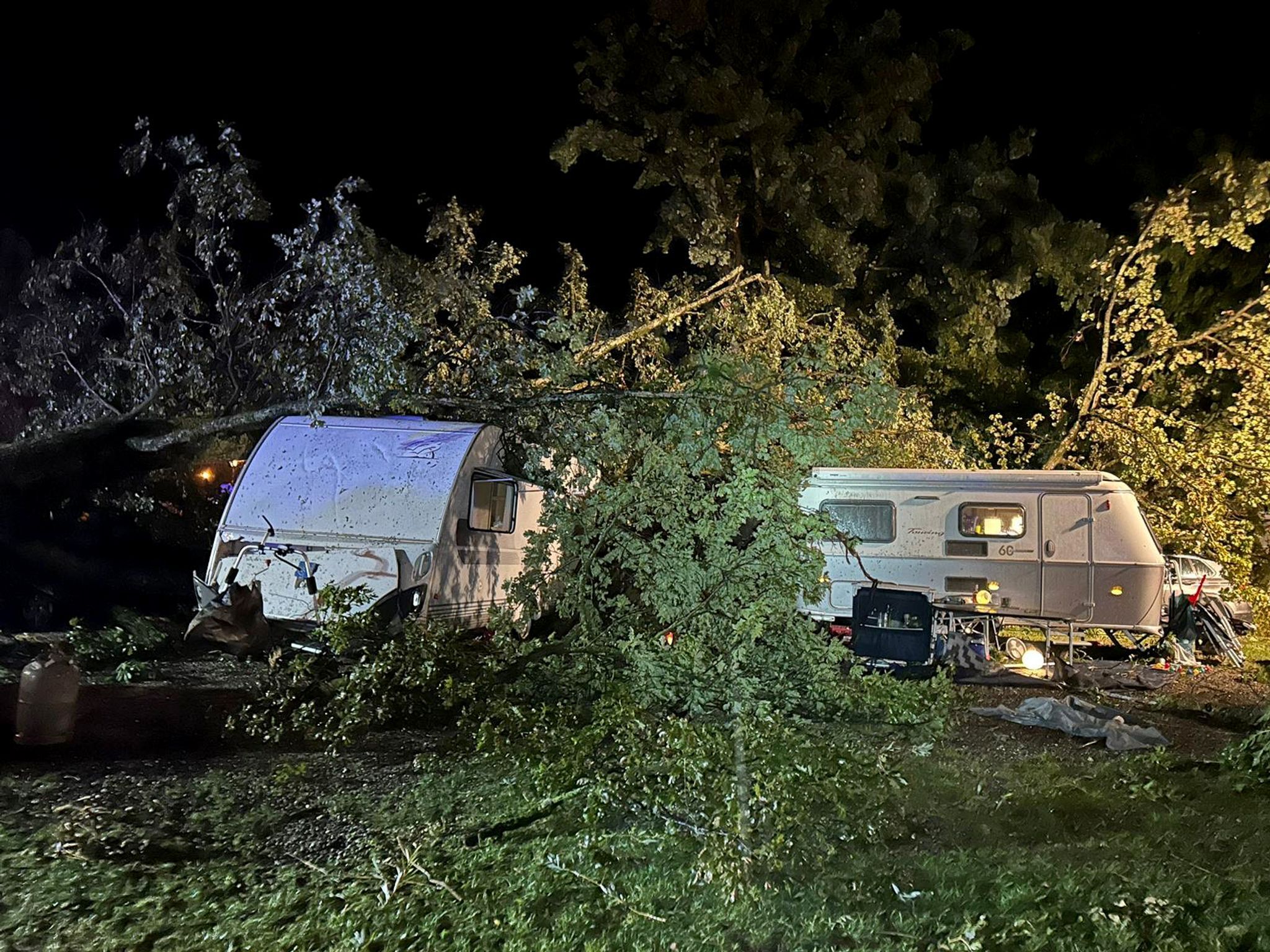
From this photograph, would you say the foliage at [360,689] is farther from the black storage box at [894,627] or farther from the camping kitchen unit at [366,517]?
the black storage box at [894,627]

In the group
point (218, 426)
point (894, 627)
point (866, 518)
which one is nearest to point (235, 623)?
point (218, 426)

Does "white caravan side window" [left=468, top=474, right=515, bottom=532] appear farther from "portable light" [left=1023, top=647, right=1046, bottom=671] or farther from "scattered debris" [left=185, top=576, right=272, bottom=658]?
"portable light" [left=1023, top=647, right=1046, bottom=671]

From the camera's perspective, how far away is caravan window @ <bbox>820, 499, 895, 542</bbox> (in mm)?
11156

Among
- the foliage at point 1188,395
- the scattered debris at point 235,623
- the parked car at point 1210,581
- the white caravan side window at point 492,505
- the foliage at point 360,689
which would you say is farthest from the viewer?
the foliage at point 1188,395

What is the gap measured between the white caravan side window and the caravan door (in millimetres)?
5519

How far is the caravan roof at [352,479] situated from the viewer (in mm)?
8898

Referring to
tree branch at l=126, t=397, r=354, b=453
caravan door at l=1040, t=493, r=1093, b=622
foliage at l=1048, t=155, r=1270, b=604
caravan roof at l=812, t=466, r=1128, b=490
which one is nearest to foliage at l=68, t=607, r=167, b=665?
tree branch at l=126, t=397, r=354, b=453

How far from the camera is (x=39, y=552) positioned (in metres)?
10.2

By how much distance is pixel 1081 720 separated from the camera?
6680 millimetres

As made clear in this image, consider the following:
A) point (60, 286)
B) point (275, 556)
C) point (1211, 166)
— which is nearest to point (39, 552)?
point (275, 556)

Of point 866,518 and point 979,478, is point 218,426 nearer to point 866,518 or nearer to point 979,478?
point 866,518

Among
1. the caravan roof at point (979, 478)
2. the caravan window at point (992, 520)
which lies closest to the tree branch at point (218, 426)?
the caravan roof at point (979, 478)

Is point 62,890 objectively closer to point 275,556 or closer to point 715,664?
point 715,664

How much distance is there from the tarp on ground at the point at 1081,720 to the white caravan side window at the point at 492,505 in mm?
4645
